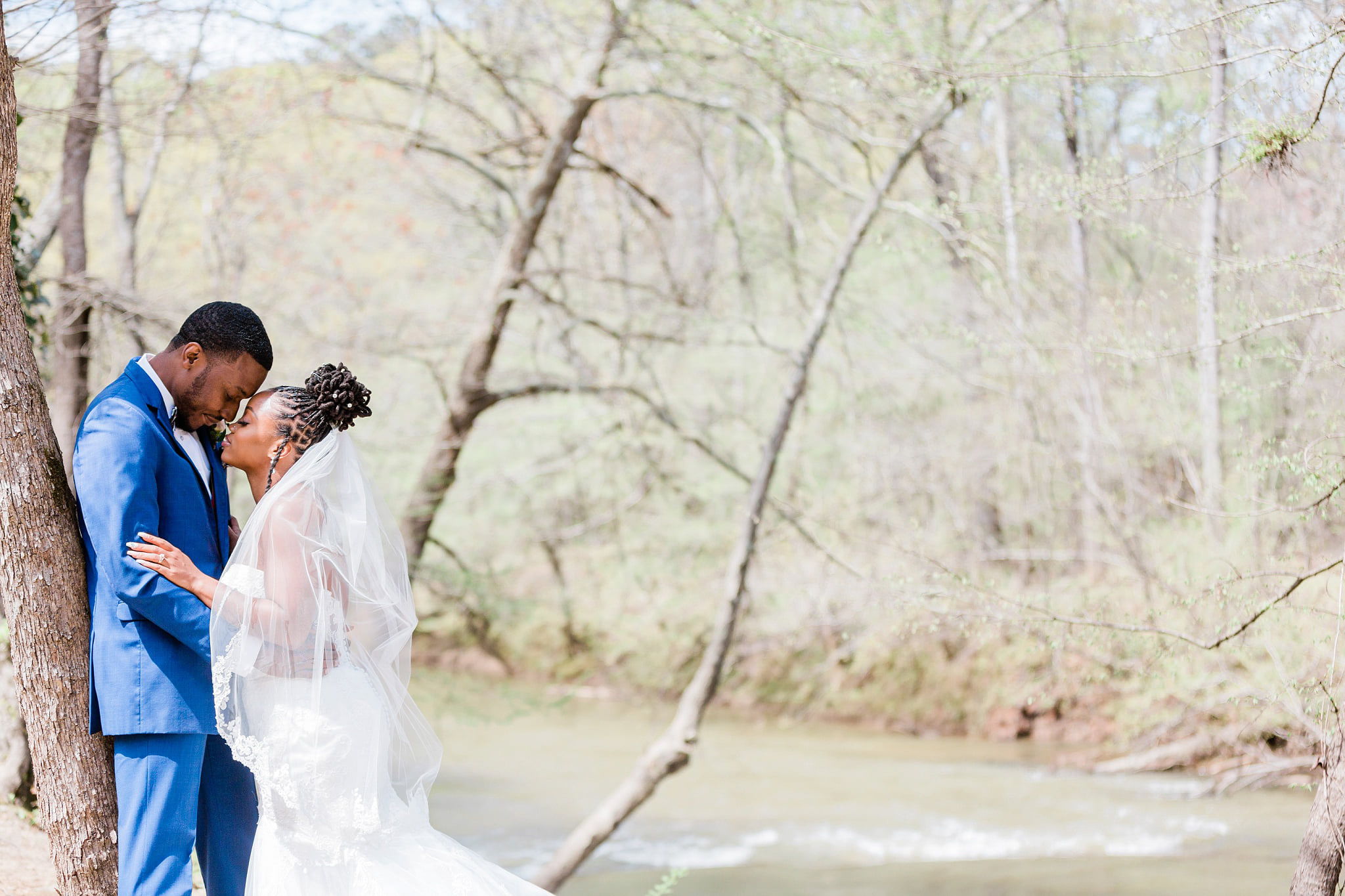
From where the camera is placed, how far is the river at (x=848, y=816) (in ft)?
26.5

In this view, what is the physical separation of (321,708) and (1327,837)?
3.11m

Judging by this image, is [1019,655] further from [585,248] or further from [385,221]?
[385,221]

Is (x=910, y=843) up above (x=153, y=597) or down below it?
below

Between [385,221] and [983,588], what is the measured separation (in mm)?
12387

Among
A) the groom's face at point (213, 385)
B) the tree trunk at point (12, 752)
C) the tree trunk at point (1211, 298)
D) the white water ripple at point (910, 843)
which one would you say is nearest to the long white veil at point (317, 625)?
the groom's face at point (213, 385)

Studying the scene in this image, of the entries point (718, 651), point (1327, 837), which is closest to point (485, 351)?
point (718, 651)

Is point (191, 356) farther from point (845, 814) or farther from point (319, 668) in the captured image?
point (845, 814)

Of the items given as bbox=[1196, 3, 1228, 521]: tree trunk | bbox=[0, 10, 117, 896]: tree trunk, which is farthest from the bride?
bbox=[1196, 3, 1228, 521]: tree trunk

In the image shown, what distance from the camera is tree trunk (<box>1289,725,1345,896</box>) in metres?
3.44

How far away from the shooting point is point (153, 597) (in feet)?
8.04

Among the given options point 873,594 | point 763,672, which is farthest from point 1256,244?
point 763,672

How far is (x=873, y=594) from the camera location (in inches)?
323

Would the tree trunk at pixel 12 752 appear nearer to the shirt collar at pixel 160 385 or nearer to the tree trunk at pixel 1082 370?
the shirt collar at pixel 160 385

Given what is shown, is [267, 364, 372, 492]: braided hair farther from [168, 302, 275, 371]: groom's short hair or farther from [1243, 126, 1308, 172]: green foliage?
Answer: [1243, 126, 1308, 172]: green foliage
